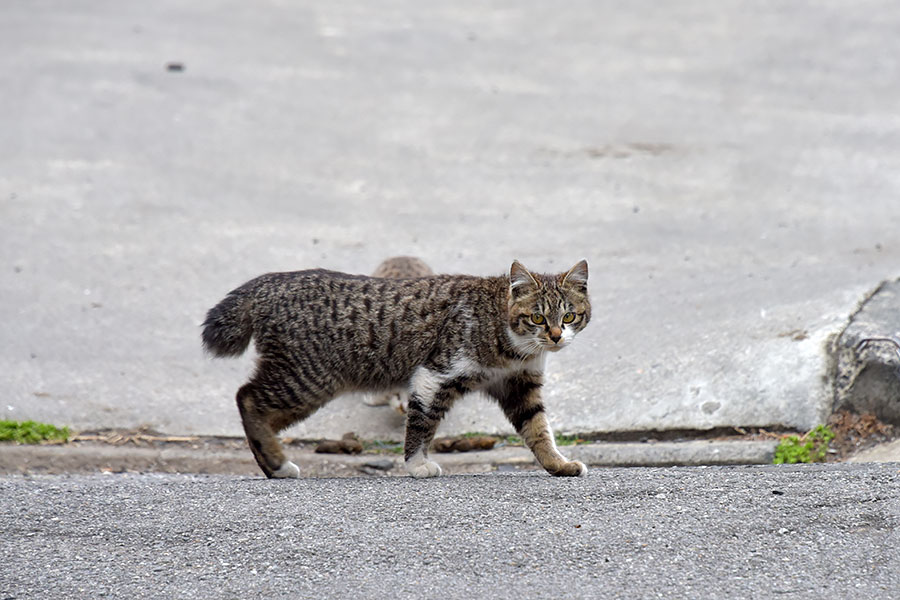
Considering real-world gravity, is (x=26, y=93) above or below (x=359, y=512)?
above

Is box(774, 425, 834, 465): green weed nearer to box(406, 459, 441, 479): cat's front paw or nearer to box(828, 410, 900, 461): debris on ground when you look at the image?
box(828, 410, 900, 461): debris on ground

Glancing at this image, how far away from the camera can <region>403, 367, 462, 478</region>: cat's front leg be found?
17.4ft

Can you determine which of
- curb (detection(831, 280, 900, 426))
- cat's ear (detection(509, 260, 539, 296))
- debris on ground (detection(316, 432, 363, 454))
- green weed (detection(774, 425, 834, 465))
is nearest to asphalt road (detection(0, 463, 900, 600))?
green weed (detection(774, 425, 834, 465))

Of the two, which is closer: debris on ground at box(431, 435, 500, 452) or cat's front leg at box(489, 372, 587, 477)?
cat's front leg at box(489, 372, 587, 477)

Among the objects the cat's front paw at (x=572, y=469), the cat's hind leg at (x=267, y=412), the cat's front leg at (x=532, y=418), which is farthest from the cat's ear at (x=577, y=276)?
the cat's hind leg at (x=267, y=412)

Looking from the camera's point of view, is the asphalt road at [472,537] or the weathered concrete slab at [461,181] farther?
the weathered concrete slab at [461,181]

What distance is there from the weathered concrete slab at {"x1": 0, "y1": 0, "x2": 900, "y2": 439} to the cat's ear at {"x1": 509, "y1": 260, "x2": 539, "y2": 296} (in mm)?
1460

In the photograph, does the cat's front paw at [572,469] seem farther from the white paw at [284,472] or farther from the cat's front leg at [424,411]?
the white paw at [284,472]

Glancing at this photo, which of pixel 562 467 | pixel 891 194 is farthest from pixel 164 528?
pixel 891 194

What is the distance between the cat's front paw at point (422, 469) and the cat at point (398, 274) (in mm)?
1323

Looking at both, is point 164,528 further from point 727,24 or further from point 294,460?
point 727,24

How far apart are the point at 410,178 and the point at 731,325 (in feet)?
11.7

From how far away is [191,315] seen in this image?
774cm

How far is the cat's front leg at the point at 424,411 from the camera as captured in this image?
17.4ft
